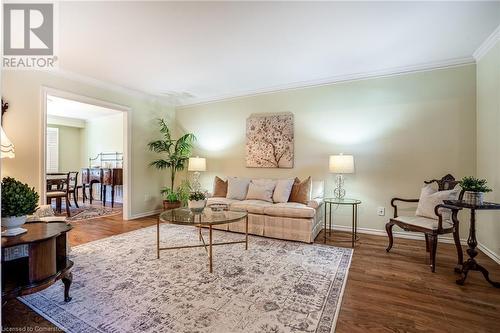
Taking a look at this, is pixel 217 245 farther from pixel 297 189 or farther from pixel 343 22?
pixel 343 22

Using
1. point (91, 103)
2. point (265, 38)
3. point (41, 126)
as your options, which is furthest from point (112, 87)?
point (265, 38)

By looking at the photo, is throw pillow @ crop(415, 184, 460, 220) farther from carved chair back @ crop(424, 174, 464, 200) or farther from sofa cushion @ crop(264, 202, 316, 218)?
sofa cushion @ crop(264, 202, 316, 218)

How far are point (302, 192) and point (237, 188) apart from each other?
1.14 metres

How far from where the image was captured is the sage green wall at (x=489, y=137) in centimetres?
292

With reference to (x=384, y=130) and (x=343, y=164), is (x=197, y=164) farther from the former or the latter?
(x=384, y=130)

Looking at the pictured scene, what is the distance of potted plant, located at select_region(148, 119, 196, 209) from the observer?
17.1 feet

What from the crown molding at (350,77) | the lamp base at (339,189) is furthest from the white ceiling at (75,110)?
the lamp base at (339,189)

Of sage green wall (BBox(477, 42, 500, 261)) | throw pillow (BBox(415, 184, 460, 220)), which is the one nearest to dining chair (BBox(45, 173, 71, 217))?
throw pillow (BBox(415, 184, 460, 220))

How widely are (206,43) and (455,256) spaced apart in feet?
13.0

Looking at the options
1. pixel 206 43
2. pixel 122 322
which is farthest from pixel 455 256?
pixel 206 43

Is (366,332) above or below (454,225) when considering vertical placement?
below

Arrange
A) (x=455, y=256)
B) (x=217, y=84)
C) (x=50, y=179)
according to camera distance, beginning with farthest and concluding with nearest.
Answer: (x=50, y=179) → (x=217, y=84) → (x=455, y=256)

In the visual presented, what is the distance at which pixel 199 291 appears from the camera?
2225mm

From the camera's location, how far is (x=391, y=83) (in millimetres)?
3859
